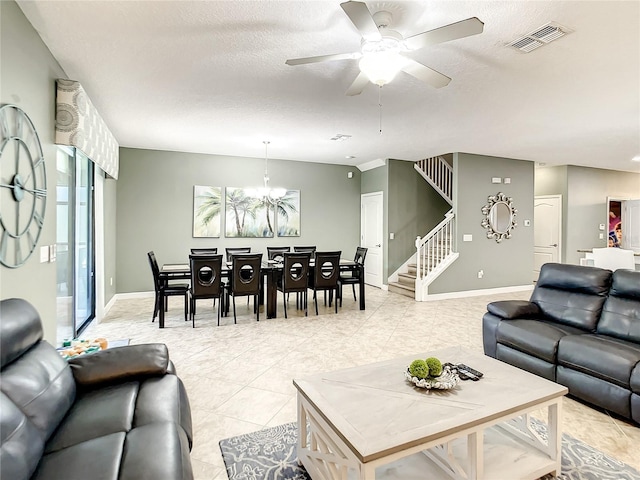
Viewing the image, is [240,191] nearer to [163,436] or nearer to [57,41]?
[57,41]

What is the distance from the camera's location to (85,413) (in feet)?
5.34

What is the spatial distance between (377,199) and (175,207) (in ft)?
13.8

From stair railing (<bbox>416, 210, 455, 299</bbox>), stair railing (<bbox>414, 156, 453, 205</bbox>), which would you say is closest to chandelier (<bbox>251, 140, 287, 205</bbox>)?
stair railing (<bbox>416, 210, 455, 299</bbox>)

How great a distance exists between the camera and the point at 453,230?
6859 mm

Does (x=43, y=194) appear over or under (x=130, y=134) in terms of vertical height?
under

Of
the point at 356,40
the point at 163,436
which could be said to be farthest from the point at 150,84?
the point at 163,436

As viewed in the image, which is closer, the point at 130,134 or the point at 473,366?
the point at 473,366

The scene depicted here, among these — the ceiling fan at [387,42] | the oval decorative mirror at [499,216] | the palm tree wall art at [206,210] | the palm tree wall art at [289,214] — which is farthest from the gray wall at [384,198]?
the ceiling fan at [387,42]

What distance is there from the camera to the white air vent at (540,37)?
2469 mm

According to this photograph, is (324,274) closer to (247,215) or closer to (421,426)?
(247,215)

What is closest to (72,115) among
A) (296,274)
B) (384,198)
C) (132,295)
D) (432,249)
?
(296,274)

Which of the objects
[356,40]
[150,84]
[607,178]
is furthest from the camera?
[607,178]

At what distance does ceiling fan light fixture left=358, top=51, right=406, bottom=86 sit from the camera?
2.21 metres

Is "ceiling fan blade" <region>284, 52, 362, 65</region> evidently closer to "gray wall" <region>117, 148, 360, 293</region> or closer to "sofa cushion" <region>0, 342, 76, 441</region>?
"sofa cushion" <region>0, 342, 76, 441</region>
